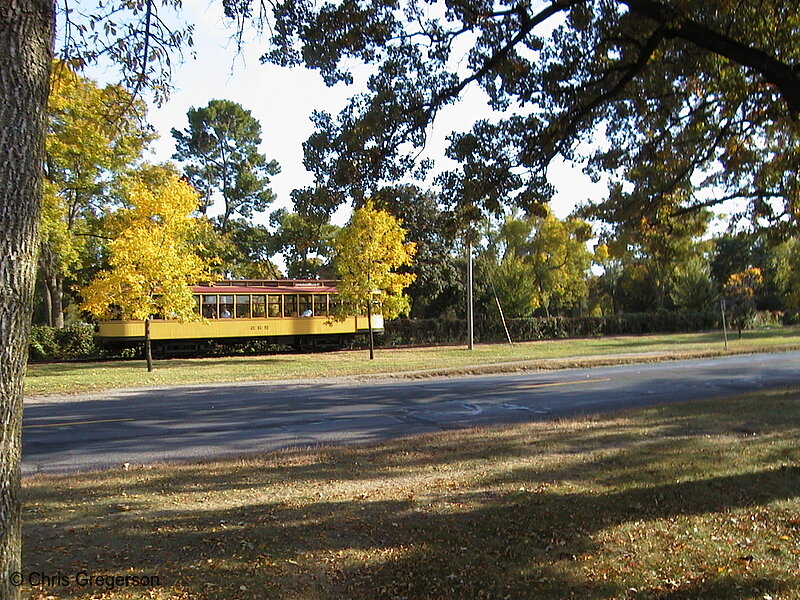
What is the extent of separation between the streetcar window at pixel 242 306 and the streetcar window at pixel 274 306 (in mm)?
1107

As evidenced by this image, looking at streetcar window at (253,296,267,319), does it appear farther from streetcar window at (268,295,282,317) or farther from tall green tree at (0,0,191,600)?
tall green tree at (0,0,191,600)

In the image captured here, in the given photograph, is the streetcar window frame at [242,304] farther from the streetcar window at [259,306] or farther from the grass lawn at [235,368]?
the grass lawn at [235,368]

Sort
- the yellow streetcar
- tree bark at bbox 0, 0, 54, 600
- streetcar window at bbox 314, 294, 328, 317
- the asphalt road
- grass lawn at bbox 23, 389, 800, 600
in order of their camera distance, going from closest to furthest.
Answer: tree bark at bbox 0, 0, 54, 600 < grass lawn at bbox 23, 389, 800, 600 < the asphalt road < the yellow streetcar < streetcar window at bbox 314, 294, 328, 317

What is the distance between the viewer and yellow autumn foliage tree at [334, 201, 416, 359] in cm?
2548

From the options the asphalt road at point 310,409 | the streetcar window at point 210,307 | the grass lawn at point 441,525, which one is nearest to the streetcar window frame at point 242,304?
the streetcar window at point 210,307

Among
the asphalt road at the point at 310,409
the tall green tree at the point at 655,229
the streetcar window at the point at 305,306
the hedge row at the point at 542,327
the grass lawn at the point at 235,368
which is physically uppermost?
the tall green tree at the point at 655,229

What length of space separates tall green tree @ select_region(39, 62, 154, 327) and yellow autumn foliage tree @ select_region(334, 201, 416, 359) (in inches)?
357

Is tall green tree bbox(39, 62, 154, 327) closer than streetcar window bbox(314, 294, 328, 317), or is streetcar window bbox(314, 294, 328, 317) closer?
tall green tree bbox(39, 62, 154, 327)

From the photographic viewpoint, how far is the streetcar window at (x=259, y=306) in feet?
96.5

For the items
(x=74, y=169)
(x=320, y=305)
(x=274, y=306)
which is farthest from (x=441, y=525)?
(x=74, y=169)

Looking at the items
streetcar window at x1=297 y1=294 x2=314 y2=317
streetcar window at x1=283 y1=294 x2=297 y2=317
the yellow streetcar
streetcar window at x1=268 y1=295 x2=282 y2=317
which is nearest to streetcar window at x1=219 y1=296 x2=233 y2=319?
the yellow streetcar

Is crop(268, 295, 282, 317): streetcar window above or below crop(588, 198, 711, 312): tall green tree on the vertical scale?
below

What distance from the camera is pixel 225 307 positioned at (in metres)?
28.6

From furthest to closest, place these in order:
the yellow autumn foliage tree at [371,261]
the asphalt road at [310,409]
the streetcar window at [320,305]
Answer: the streetcar window at [320,305]
the yellow autumn foliage tree at [371,261]
the asphalt road at [310,409]
